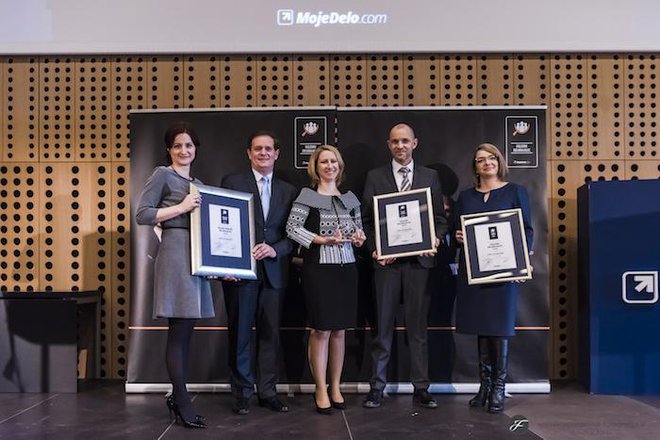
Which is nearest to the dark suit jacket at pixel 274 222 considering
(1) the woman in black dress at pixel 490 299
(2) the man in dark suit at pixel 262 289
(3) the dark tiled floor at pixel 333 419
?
(2) the man in dark suit at pixel 262 289

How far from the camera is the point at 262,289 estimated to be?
3.88m

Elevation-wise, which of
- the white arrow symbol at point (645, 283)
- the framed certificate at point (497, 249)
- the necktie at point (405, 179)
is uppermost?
the necktie at point (405, 179)

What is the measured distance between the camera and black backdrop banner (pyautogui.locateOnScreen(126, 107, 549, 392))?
175 inches

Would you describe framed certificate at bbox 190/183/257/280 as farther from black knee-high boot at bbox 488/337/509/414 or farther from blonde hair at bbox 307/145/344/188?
black knee-high boot at bbox 488/337/509/414

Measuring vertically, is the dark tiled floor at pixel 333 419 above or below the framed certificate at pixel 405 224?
below

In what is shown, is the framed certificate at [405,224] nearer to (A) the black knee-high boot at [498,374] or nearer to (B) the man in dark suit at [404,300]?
(B) the man in dark suit at [404,300]

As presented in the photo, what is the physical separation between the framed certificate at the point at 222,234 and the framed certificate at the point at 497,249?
53.8 inches

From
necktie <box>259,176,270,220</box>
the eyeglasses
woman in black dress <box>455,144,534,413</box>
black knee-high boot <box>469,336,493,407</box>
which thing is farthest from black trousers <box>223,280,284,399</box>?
the eyeglasses

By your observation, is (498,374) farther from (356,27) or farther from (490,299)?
(356,27)

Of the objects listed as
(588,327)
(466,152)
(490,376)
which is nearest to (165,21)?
(466,152)

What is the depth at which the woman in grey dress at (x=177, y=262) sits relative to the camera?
332 cm

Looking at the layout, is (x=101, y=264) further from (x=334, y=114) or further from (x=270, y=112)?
(x=334, y=114)

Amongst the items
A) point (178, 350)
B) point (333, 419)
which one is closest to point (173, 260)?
point (178, 350)

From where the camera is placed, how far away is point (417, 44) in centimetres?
491
